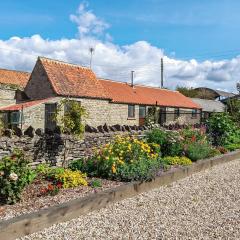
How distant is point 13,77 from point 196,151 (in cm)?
2851

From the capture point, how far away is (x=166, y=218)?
6.73m

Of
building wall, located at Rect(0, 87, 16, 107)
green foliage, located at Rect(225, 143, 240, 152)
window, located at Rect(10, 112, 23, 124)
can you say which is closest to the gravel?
green foliage, located at Rect(225, 143, 240, 152)

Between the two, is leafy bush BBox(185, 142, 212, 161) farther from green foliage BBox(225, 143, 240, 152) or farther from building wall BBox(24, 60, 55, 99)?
building wall BBox(24, 60, 55, 99)

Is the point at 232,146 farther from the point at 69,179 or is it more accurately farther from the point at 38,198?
the point at 38,198

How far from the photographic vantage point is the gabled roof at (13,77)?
36650 mm

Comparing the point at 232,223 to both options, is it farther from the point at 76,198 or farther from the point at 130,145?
the point at 130,145

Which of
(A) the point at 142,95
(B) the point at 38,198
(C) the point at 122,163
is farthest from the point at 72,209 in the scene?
(A) the point at 142,95

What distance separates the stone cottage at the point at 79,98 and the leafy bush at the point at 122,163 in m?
13.6

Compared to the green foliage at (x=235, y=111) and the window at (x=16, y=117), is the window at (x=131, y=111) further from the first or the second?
Answer: the window at (x=16, y=117)

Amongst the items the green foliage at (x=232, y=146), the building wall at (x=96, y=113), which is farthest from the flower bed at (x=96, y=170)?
the building wall at (x=96, y=113)

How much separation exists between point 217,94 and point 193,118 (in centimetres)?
2421

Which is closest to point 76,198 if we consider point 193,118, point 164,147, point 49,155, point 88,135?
point 49,155

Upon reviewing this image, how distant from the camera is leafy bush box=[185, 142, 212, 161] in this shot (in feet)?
41.4

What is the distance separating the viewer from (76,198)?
7.02 metres
